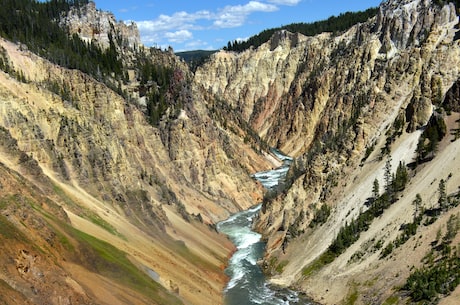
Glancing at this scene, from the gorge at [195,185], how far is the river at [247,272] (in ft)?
2.76

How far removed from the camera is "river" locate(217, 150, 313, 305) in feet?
150

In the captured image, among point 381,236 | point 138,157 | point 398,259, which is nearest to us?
point 398,259

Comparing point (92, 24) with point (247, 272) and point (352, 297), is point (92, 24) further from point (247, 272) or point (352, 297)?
point (352, 297)

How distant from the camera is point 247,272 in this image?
54094mm

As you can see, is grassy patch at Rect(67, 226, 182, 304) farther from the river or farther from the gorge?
the river

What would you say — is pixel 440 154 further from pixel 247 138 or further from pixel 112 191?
pixel 247 138

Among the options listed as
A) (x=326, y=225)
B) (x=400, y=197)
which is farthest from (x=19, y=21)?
(x=400, y=197)

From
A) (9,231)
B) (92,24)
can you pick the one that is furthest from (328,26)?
(9,231)

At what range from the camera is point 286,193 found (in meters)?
68.3

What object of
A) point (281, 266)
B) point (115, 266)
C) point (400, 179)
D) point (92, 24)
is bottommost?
point (281, 266)

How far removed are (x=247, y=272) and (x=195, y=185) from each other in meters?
33.0

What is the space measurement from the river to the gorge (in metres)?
0.84

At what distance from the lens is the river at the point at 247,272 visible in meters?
45.8

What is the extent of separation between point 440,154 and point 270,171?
6236 centimetres
